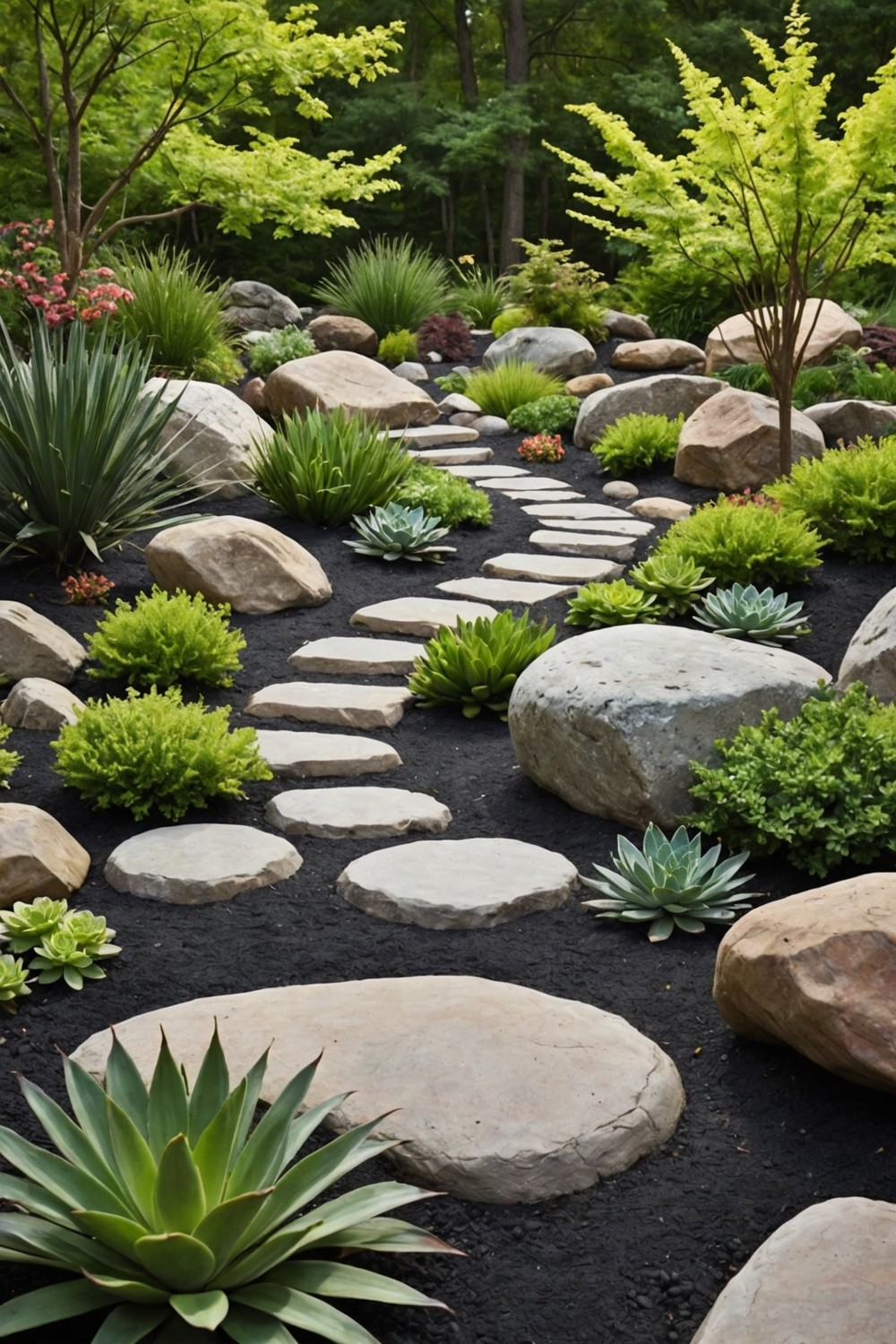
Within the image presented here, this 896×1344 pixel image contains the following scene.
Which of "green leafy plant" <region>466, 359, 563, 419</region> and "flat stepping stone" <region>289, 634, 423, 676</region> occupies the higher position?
"green leafy plant" <region>466, 359, 563, 419</region>

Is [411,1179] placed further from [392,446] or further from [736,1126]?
[392,446]

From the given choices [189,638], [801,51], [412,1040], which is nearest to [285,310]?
[801,51]

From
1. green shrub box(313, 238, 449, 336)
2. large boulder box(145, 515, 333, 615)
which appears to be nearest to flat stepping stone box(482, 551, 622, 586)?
large boulder box(145, 515, 333, 615)

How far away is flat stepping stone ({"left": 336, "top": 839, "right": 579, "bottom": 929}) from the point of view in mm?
3822

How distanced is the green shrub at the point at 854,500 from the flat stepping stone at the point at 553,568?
118cm

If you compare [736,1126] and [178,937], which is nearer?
[736,1126]

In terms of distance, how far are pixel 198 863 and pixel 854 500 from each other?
457 centimetres

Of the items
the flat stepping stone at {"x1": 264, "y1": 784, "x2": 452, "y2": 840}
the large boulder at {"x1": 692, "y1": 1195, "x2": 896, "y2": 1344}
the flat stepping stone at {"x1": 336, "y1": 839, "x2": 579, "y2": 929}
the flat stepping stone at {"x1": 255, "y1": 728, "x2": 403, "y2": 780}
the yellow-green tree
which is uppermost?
the yellow-green tree

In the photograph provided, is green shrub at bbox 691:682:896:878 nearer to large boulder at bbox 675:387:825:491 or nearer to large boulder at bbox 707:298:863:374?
large boulder at bbox 675:387:825:491

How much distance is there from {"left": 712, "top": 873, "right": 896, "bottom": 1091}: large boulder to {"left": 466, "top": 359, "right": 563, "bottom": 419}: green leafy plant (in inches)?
378

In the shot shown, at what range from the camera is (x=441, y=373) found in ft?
46.9

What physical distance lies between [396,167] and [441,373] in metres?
9.94

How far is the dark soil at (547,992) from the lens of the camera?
244 centimetres

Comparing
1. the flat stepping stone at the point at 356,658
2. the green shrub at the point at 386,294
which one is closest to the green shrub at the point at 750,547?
the flat stepping stone at the point at 356,658
